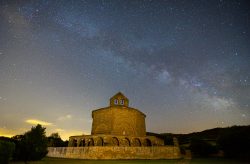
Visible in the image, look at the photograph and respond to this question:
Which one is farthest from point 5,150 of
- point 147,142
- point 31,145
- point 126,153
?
point 147,142

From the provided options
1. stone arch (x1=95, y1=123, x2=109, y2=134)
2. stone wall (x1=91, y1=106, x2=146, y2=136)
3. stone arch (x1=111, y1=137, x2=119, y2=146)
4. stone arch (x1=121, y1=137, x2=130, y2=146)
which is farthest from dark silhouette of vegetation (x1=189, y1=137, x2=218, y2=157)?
stone arch (x1=95, y1=123, x2=109, y2=134)

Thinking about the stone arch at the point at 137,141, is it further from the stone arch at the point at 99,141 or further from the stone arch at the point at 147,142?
the stone arch at the point at 99,141

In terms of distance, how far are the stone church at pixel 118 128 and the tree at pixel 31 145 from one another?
1261cm

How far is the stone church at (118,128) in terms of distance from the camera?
31500 mm

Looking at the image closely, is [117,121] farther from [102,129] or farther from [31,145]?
[31,145]

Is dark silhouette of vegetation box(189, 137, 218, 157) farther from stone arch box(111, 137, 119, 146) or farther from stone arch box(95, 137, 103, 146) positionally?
stone arch box(95, 137, 103, 146)

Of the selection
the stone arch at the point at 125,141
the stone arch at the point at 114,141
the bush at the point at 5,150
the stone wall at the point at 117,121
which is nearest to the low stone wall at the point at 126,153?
the stone arch at the point at 114,141

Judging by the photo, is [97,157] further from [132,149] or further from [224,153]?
[224,153]

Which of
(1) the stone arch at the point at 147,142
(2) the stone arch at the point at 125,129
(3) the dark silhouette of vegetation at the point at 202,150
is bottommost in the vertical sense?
(3) the dark silhouette of vegetation at the point at 202,150

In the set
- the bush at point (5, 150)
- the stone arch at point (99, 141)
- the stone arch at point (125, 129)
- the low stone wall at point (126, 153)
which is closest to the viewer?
the bush at point (5, 150)

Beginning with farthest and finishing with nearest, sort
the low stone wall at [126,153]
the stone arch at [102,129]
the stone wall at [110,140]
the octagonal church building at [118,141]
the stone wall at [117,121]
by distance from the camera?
the stone arch at [102,129] → the stone wall at [117,121] → the stone wall at [110,140] → the octagonal church building at [118,141] → the low stone wall at [126,153]

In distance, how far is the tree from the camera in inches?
728

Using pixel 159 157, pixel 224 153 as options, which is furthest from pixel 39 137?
pixel 224 153

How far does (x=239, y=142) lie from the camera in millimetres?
26547
